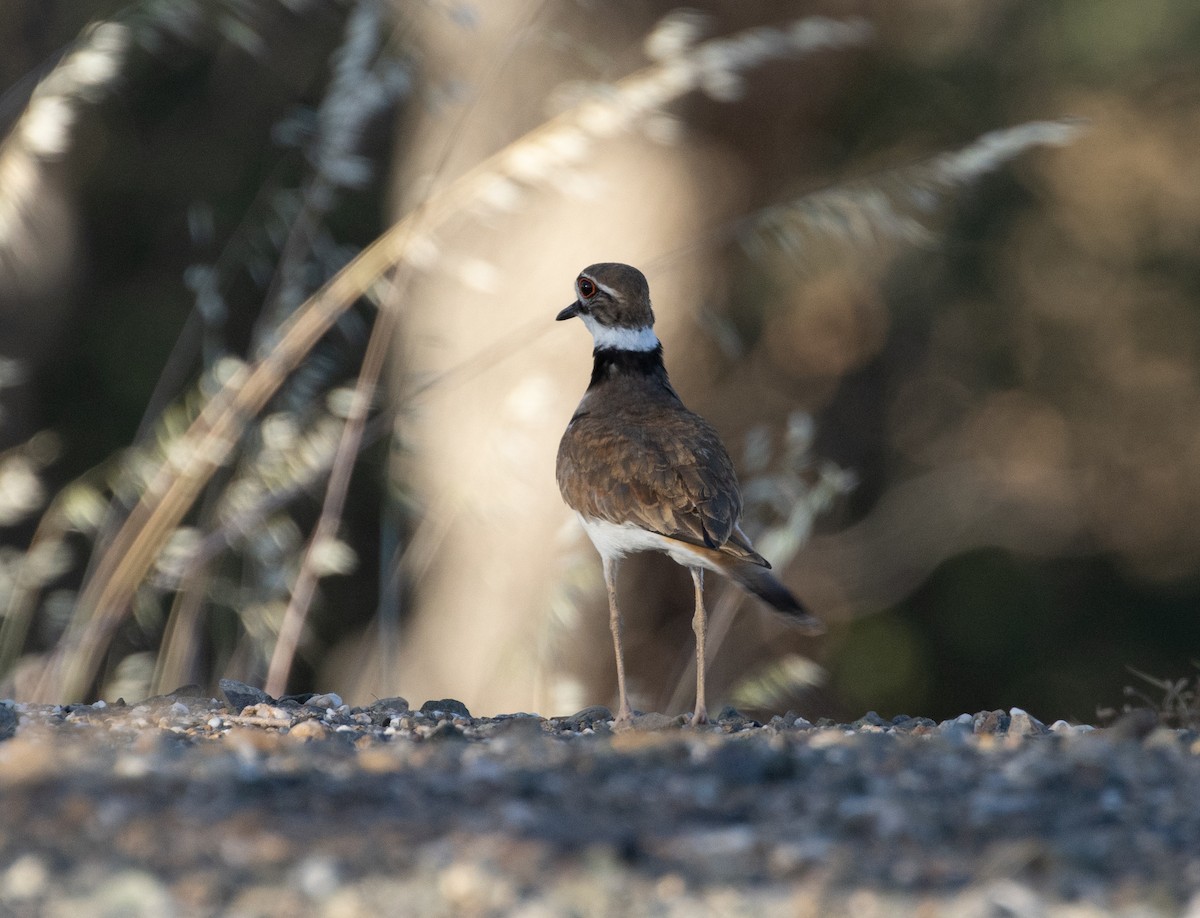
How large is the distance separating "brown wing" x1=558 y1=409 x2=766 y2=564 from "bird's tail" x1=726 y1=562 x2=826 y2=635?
0.04m

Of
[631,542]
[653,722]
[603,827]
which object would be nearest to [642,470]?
[631,542]

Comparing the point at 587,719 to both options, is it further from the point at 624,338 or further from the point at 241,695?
the point at 624,338

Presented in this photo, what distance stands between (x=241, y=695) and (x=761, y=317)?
6.96m

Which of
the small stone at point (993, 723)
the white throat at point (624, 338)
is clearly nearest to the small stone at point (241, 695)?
the white throat at point (624, 338)

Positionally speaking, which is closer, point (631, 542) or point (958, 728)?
point (958, 728)

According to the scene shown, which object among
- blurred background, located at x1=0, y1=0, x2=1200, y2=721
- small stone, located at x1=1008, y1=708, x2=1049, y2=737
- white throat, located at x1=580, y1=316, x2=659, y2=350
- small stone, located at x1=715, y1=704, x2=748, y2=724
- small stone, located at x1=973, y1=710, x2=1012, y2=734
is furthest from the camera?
blurred background, located at x1=0, y1=0, x2=1200, y2=721

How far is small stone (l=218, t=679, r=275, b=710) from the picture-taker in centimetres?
485

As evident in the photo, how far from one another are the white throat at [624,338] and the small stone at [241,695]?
65.6 inches

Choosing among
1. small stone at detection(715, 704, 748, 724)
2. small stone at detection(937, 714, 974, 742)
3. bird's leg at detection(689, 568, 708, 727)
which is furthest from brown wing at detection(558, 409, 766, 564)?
small stone at detection(937, 714, 974, 742)

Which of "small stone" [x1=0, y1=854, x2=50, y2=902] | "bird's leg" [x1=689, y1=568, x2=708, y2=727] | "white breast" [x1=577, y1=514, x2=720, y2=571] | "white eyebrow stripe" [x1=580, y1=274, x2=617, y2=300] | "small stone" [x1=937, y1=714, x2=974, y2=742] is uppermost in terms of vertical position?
"white eyebrow stripe" [x1=580, y1=274, x2=617, y2=300]

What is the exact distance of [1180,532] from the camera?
484 inches

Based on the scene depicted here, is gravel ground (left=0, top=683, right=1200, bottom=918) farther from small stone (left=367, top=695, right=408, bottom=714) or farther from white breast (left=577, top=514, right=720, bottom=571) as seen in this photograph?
white breast (left=577, top=514, right=720, bottom=571)

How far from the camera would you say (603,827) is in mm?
2965

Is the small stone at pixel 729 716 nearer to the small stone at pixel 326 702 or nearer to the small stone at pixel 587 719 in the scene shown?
the small stone at pixel 587 719
